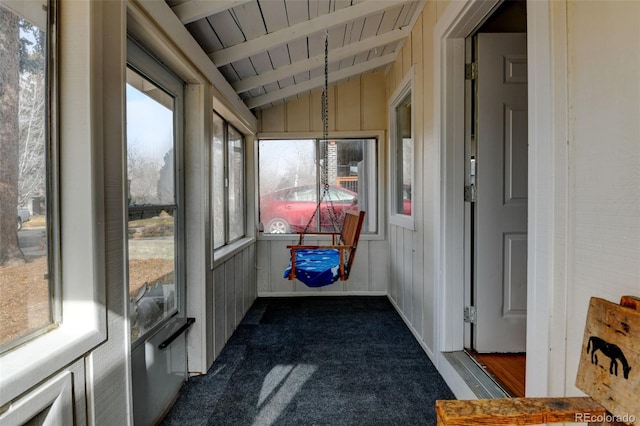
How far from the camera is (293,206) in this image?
392 cm

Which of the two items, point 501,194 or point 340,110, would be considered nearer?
point 501,194

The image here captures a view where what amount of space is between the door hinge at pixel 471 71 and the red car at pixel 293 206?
2.11 metres

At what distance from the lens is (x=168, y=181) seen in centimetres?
188

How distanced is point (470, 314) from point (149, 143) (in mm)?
2155

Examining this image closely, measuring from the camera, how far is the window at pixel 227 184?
8.93 ft

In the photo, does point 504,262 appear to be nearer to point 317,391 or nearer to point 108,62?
point 317,391

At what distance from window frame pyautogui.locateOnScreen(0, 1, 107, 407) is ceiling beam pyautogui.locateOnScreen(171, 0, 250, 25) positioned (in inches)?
31.5

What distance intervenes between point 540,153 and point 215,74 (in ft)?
6.79

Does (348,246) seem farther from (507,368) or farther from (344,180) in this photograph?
(344,180)

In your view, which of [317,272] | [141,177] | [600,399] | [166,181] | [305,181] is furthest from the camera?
[305,181]

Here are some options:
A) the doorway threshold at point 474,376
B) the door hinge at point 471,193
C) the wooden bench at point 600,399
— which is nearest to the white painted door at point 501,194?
the door hinge at point 471,193

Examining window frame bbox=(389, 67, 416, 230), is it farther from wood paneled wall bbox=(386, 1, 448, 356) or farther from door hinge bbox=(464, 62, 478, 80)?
door hinge bbox=(464, 62, 478, 80)

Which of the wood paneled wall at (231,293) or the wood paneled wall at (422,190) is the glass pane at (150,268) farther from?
the wood paneled wall at (422,190)

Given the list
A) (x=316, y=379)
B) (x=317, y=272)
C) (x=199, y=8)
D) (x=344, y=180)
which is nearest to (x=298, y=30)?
(x=199, y=8)
